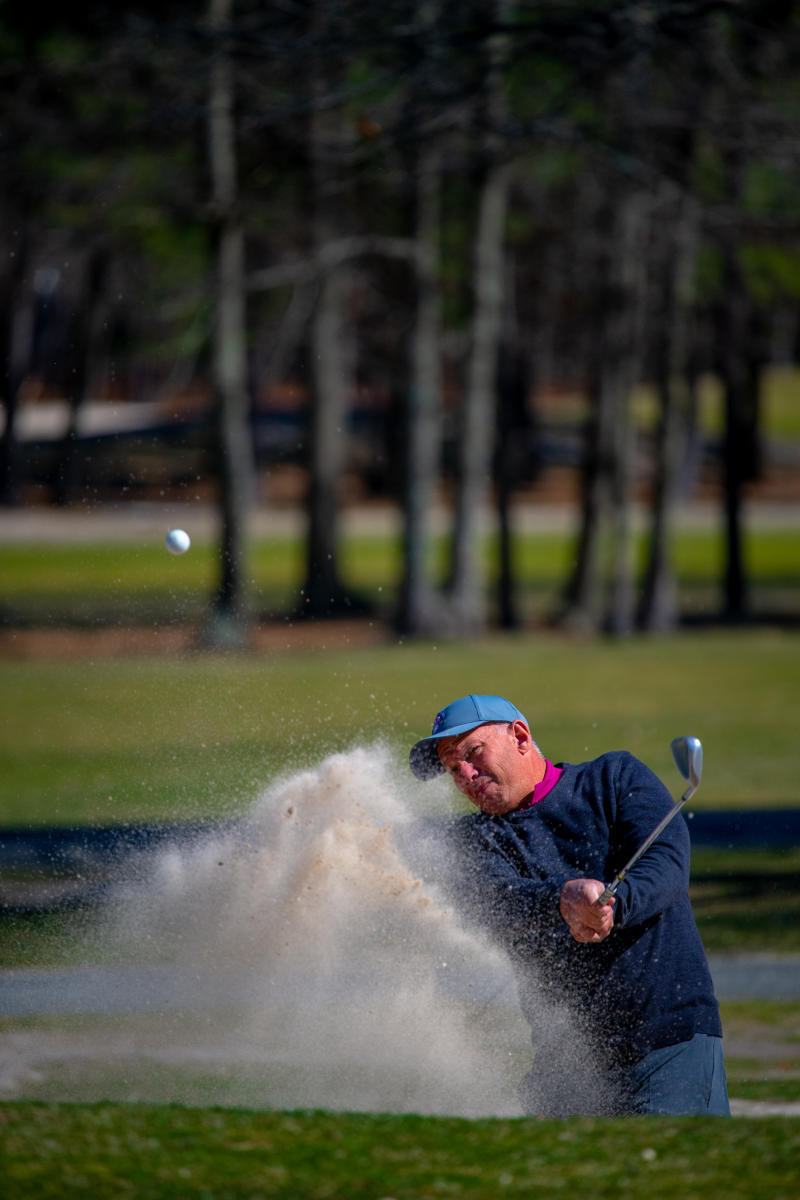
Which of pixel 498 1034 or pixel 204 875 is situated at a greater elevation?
pixel 204 875

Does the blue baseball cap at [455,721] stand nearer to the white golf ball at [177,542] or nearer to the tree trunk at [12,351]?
Answer: the white golf ball at [177,542]

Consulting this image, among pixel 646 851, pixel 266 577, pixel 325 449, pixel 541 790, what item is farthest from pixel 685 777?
pixel 266 577

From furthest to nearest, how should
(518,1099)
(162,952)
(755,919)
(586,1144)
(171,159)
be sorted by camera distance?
(171,159) < (755,919) < (162,952) < (518,1099) < (586,1144)

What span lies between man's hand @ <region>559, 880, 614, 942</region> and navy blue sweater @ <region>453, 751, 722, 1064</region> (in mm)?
59

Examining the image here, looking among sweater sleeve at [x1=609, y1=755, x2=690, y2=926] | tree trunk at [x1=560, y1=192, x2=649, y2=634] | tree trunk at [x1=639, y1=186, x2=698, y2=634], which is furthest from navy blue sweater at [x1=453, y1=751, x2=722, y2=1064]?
→ tree trunk at [x1=639, y1=186, x2=698, y2=634]

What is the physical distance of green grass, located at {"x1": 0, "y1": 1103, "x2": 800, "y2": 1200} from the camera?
326 cm

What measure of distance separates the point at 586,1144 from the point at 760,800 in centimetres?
772

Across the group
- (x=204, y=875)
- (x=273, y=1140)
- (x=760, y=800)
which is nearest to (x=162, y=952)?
(x=204, y=875)

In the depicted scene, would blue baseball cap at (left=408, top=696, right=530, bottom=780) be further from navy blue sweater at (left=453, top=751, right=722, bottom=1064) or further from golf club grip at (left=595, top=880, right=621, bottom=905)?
golf club grip at (left=595, top=880, right=621, bottom=905)

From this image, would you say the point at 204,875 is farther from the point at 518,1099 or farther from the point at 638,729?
the point at 638,729

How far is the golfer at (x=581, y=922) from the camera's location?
143 inches

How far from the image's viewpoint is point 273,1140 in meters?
3.51

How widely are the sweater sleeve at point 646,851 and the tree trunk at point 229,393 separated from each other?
43.0 feet

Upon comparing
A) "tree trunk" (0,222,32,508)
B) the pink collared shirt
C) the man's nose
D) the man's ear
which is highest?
"tree trunk" (0,222,32,508)
